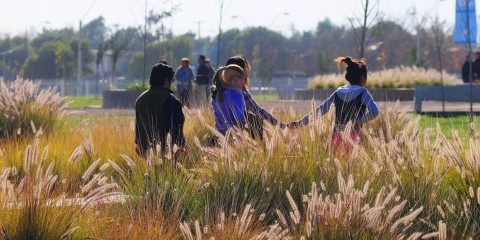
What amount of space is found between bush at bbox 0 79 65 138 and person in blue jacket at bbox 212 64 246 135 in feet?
13.6

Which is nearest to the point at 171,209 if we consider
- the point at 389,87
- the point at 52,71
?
the point at 389,87

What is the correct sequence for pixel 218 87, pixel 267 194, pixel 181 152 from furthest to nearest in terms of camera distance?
1. pixel 218 87
2. pixel 181 152
3. pixel 267 194

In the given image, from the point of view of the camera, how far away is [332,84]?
106 ft

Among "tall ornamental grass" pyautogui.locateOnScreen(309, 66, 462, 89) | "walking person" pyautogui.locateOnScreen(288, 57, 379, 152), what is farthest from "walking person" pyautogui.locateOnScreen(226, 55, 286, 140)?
"tall ornamental grass" pyautogui.locateOnScreen(309, 66, 462, 89)

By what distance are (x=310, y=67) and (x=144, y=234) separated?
3955 inches

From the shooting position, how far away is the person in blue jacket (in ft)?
27.1

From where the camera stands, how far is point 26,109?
12.7 m

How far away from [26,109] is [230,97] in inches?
202

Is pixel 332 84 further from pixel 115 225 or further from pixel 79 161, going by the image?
pixel 115 225

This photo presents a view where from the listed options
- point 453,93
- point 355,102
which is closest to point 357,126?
point 355,102

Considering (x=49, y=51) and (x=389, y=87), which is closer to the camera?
(x=389, y=87)

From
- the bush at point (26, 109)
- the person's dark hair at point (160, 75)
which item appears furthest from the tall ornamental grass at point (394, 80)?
the person's dark hair at point (160, 75)

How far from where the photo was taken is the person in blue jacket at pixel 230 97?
8266 mm

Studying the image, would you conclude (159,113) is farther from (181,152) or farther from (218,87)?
(181,152)
